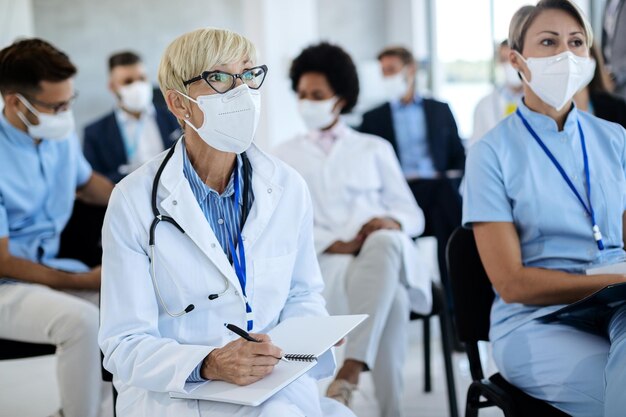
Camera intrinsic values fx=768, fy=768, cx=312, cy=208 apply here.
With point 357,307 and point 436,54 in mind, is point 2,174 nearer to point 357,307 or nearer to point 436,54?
point 357,307

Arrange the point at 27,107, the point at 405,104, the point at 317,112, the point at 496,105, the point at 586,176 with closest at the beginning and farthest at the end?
1. the point at 586,176
2. the point at 27,107
3. the point at 317,112
4. the point at 496,105
5. the point at 405,104

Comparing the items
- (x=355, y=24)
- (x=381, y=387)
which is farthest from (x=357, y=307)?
(x=355, y=24)

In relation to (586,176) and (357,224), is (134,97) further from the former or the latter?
(586,176)

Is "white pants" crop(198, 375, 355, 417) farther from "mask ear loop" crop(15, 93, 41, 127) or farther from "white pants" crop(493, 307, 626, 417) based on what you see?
"mask ear loop" crop(15, 93, 41, 127)

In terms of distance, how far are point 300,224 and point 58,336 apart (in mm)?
888

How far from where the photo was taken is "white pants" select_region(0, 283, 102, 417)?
2174 mm

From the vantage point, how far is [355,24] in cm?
772

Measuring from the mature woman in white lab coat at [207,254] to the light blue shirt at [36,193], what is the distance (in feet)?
3.20

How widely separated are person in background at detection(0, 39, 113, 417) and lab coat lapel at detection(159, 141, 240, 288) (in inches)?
31.4

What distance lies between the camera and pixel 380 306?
2512 mm

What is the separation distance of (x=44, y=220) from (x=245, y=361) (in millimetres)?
1401

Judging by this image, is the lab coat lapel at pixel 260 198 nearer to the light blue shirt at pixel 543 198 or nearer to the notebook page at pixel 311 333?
the notebook page at pixel 311 333

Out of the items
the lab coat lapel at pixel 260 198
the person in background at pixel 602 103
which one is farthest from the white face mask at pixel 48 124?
the person in background at pixel 602 103

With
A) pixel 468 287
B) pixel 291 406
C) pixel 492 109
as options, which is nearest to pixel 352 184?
pixel 492 109
